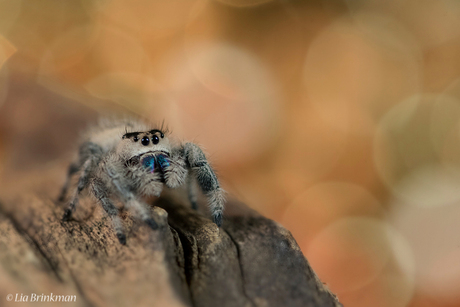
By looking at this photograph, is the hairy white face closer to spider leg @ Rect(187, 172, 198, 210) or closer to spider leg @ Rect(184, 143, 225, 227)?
spider leg @ Rect(184, 143, 225, 227)

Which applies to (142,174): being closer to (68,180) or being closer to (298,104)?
(68,180)

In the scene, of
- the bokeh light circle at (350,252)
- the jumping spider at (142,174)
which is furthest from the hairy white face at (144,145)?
the bokeh light circle at (350,252)

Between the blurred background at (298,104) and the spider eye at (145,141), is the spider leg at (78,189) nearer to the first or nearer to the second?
the spider eye at (145,141)

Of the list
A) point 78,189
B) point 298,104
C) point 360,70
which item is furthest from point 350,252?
point 78,189

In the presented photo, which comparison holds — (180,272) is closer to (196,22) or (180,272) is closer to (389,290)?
(389,290)

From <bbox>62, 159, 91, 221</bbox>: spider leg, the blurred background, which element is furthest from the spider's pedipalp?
the blurred background

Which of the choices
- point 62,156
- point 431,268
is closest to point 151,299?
point 62,156
